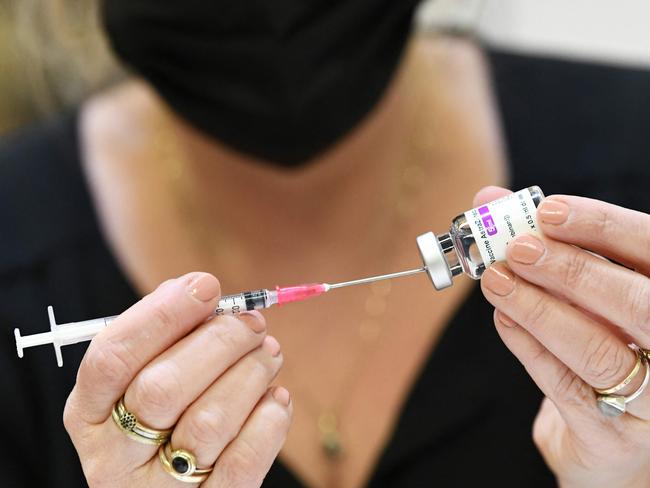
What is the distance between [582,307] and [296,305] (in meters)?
0.66

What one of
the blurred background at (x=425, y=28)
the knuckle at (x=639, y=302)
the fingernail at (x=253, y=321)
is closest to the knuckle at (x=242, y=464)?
the fingernail at (x=253, y=321)

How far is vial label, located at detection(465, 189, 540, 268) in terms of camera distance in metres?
0.70

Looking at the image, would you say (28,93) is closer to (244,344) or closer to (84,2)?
(84,2)

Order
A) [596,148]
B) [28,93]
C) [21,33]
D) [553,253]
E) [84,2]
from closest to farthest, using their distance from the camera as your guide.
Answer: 1. [553,253]
2. [596,148]
3. [84,2]
4. [21,33]
5. [28,93]

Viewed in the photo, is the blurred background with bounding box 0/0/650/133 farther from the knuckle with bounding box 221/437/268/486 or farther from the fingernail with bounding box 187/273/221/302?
the knuckle with bounding box 221/437/268/486

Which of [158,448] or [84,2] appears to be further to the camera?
[84,2]

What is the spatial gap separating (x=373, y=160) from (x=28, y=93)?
3.78ft

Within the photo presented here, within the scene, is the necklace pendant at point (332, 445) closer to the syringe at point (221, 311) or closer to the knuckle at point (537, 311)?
the syringe at point (221, 311)

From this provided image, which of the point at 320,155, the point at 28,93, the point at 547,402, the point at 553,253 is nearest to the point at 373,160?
the point at 320,155

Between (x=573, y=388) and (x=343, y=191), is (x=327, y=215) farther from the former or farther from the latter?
(x=573, y=388)

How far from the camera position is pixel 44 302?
4.12 ft

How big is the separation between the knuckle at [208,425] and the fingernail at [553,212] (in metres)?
0.35

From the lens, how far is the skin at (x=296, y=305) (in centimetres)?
71

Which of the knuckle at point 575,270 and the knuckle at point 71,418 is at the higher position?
the knuckle at point 575,270
